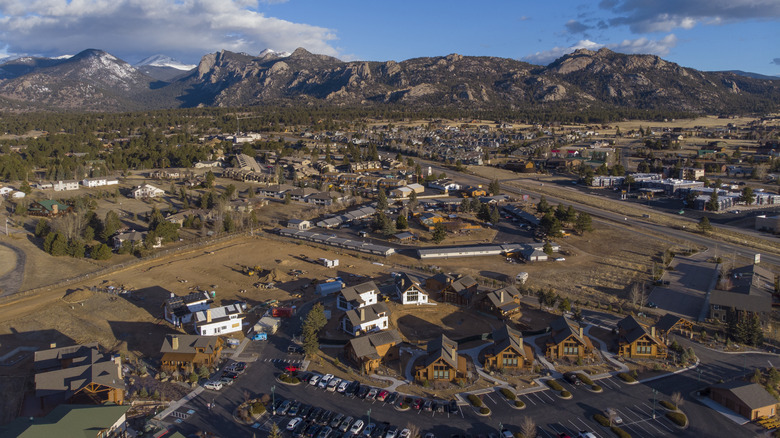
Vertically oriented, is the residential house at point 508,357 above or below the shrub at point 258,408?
above

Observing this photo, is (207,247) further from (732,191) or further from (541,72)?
(541,72)

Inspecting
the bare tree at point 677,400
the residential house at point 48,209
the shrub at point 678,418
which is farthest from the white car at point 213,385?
the residential house at point 48,209

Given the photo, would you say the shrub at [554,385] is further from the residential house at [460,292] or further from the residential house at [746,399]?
the residential house at [460,292]

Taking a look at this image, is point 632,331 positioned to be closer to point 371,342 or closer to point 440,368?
point 440,368

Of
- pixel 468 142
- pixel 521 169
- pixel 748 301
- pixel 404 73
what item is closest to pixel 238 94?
pixel 404 73

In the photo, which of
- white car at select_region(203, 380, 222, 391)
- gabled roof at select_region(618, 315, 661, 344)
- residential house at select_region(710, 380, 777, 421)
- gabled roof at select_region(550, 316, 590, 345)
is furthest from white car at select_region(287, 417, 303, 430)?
residential house at select_region(710, 380, 777, 421)

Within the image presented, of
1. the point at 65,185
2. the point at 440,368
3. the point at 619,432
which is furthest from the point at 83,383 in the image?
the point at 65,185

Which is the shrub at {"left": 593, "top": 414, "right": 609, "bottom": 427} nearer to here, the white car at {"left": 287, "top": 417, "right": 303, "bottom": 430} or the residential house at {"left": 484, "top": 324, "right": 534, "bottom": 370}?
the residential house at {"left": 484, "top": 324, "right": 534, "bottom": 370}
